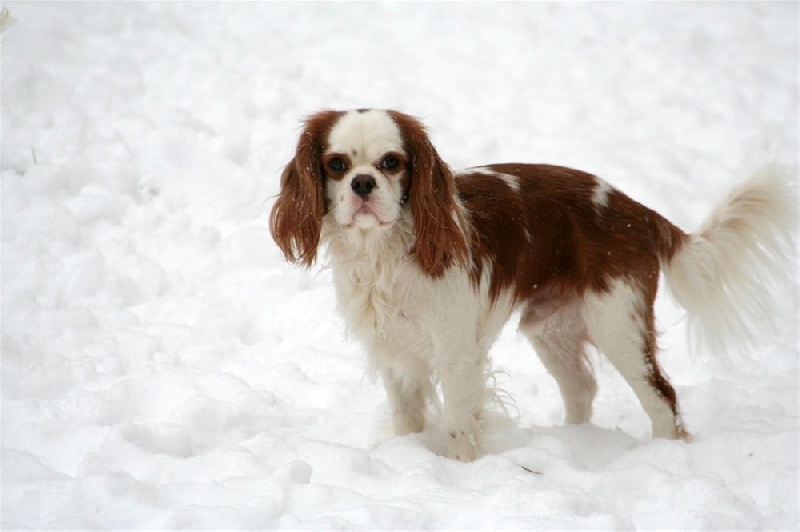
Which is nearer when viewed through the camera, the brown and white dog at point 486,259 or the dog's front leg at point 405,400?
the brown and white dog at point 486,259

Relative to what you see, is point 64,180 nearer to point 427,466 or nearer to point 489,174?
point 489,174

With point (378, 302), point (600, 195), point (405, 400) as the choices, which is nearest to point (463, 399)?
point (405, 400)

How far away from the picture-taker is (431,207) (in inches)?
124

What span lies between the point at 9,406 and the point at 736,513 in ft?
9.13

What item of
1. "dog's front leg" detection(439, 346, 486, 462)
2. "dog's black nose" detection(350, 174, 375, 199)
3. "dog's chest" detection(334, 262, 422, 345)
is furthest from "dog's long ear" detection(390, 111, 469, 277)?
"dog's front leg" detection(439, 346, 486, 462)

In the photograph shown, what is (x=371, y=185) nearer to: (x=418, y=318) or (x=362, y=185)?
(x=362, y=185)

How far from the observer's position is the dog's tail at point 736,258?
12.3 ft

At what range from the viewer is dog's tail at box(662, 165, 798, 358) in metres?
3.74

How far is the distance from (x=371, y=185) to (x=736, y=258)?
1856mm

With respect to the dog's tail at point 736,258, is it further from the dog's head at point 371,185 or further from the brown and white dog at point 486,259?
the dog's head at point 371,185

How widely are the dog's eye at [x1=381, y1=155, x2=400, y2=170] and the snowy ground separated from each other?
1.08 m

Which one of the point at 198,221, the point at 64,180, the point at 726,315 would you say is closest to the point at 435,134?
the point at 198,221

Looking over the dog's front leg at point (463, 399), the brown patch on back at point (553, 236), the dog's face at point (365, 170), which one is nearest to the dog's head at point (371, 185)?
the dog's face at point (365, 170)

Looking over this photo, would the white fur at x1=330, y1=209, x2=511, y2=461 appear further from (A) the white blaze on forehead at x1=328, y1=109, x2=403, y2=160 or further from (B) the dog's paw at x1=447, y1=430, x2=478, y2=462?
(A) the white blaze on forehead at x1=328, y1=109, x2=403, y2=160
